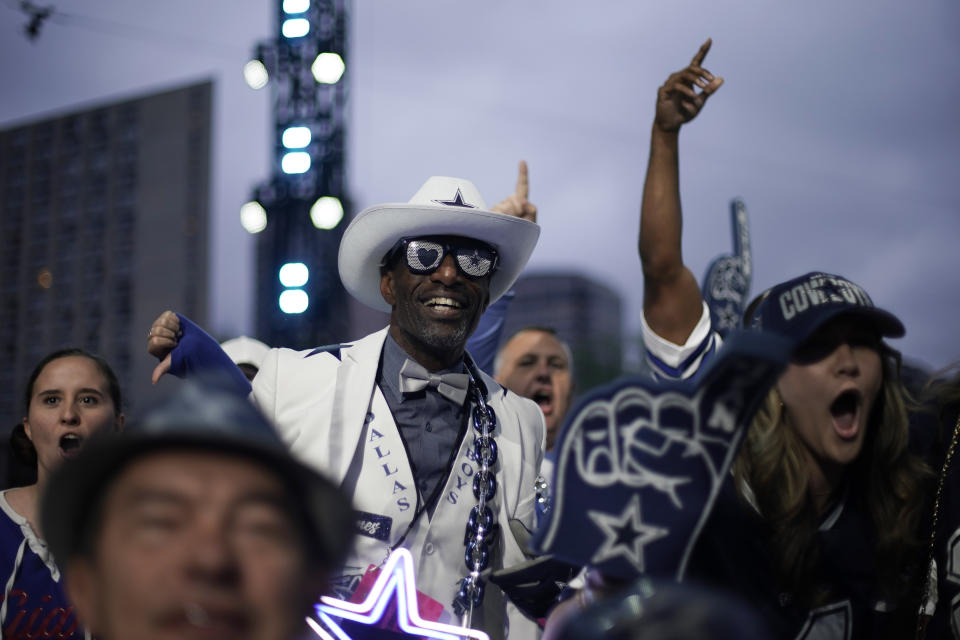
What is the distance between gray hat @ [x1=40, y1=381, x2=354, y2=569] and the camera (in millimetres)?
1243

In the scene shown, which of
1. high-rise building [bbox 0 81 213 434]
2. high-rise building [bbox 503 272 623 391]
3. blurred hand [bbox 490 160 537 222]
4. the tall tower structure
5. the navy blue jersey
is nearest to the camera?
the navy blue jersey

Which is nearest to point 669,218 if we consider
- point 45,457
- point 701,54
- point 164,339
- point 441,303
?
point 701,54

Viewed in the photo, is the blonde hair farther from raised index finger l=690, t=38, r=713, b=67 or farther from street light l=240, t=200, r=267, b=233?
street light l=240, t=200, r=267, b=233

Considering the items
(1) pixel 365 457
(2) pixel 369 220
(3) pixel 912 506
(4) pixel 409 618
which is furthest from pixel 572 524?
(2) pixel 369 220

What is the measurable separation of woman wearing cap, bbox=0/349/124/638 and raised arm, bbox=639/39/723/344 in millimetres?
1984

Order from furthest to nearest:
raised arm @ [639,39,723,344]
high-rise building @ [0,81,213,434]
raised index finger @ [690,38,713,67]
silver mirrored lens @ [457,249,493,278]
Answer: high-rise building @ [0,81,213,434] → silver mirrored lens @ [457,249,493,278] → raised index finger @ [690,38,713,67] → raised arm @ [639,39,723,344]

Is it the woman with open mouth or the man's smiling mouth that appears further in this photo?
the man's smiling mouth

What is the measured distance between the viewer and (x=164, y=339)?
308 cm

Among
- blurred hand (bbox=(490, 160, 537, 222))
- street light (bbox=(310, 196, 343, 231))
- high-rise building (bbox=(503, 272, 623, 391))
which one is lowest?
blurred hand (bbox=(490, 160, 537, 222))

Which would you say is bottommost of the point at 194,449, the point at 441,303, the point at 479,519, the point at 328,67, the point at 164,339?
the point at 479,519

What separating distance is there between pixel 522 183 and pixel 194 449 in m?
2.75

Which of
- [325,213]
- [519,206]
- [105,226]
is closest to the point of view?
[519,206]

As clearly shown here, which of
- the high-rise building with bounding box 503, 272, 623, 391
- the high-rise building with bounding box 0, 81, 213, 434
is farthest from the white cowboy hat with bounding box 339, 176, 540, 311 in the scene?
the high-rise building with bounding box 503, 272, 623, 391

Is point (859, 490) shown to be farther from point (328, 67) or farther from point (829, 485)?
point (328, 67)
